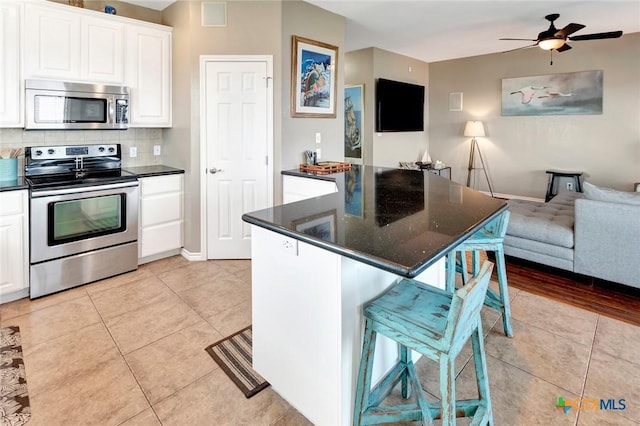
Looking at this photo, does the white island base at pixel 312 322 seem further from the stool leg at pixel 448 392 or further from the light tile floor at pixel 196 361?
the stool leg at pixel 448 392

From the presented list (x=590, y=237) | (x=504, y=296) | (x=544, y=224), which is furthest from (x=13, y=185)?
(x=590, y=237)

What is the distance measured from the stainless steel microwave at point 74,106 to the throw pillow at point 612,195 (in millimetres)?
4327

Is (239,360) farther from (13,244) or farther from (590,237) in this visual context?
(590,237)

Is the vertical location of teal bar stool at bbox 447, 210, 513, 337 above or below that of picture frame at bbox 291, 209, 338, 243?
below

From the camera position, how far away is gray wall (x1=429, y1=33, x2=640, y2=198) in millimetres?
5605

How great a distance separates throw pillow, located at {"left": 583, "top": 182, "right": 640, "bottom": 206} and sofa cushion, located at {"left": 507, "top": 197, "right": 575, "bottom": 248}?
346mm

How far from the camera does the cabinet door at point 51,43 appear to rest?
2994 mm

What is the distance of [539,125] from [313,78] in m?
4.56

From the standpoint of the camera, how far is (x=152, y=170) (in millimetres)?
3840

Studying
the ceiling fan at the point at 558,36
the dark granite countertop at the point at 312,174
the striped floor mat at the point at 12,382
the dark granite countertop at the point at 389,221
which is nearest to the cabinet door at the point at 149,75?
the dark granite countertop at the point at 312,174

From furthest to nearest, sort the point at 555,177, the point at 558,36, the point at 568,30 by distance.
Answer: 1. the point at 555,177
2. the point at 558,36
3. the point at 568,30

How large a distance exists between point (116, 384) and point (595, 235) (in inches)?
145

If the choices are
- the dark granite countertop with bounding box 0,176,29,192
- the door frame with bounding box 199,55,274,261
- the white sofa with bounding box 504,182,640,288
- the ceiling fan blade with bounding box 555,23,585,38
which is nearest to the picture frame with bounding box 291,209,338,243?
the door frame with bounding box 199,55,274,261

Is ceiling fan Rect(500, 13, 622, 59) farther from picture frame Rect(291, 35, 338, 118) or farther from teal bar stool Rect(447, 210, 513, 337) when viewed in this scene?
teal bar stool Rect(447, 210, 513, 337)
